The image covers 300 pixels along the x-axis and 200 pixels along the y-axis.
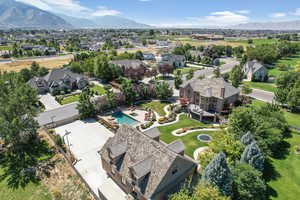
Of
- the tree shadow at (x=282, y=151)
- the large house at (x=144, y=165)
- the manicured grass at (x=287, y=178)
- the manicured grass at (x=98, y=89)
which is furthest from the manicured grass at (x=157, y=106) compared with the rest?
the manicured grass at (x=287, y=178)

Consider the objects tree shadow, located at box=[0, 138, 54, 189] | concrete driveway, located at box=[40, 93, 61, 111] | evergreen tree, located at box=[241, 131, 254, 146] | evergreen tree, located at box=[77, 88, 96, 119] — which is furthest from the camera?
concrete driveway, located at box=[40, 93, 61, 111]

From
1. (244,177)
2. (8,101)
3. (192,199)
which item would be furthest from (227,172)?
(8,101)

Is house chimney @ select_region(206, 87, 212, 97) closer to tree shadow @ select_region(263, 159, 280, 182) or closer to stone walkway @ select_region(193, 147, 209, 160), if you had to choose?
stone walkway @ select_region(193, 147, 209, 160)

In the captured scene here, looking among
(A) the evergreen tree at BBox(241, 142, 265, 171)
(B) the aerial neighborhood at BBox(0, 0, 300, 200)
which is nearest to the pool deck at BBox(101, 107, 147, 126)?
(B) the aerial neighborhood at BBox(0, 0, 300, 200)

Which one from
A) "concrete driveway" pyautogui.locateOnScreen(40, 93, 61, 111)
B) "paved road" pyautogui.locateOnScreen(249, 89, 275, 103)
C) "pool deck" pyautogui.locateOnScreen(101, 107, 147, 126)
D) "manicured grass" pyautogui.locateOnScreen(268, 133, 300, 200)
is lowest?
"manicured grass" pyautogui.locateOnScreen(268, 133, 300, 200)

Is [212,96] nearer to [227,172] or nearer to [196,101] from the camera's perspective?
[196,101]

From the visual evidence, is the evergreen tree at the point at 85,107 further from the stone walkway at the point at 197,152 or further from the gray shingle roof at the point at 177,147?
the stone walkway at the point at 197,152
